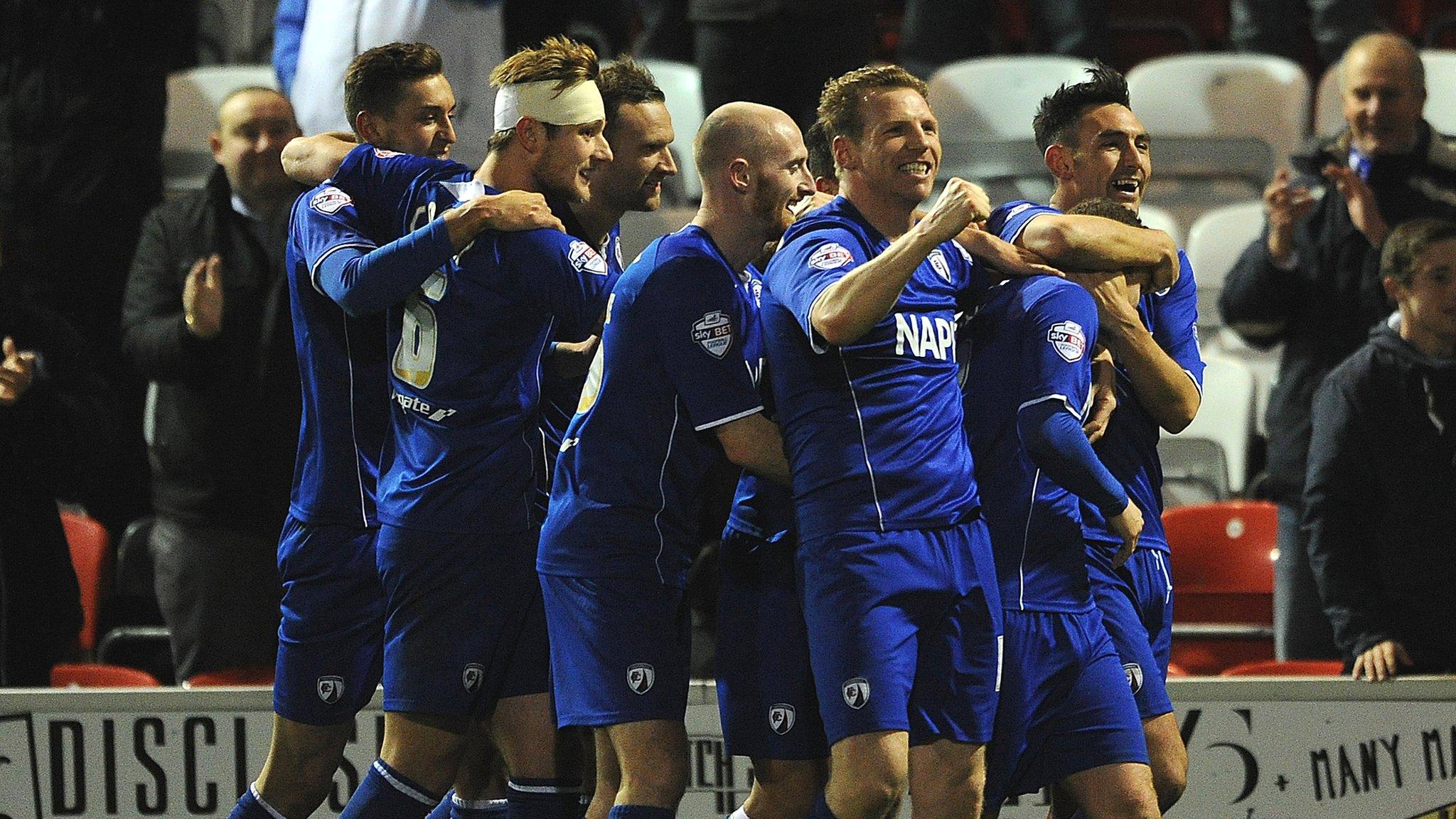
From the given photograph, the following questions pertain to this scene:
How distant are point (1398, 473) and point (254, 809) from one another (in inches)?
127

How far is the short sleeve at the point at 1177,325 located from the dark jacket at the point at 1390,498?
1.02m

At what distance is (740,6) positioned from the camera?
759 centimetres

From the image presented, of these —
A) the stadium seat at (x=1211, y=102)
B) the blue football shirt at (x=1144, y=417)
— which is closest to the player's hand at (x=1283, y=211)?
the blue football shirt at (x=1144, y=417)

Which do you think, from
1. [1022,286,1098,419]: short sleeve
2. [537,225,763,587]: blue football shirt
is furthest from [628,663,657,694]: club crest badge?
[1022,286,1098,419]: short sleeve

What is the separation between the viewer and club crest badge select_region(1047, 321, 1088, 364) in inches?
176

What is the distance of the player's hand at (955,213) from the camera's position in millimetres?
4082

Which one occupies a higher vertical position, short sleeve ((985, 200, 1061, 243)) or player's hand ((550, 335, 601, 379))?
short sleeve ((985, 200, 1061, 243))

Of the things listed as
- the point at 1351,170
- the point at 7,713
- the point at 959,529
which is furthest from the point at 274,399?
the point at 1351,170

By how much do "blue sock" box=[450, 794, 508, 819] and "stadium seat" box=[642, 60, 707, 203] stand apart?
4290 millimetres

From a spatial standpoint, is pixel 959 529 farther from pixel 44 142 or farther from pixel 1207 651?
pixel 44 142

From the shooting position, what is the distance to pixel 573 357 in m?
5.06

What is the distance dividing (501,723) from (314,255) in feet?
A: 3.81

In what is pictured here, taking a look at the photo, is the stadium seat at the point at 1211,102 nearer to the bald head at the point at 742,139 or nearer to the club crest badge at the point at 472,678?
the bald head at the point at 742,139

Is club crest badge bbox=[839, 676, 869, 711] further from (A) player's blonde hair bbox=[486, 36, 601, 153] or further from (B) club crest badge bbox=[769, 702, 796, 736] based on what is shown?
(A) player's blonde hair bbox=[486, 36, 601, 153]
